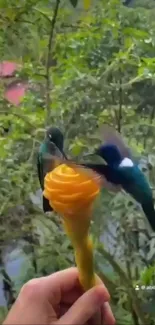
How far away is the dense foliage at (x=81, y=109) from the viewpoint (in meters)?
1.06

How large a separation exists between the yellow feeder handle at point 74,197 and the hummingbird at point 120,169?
0.02 meters

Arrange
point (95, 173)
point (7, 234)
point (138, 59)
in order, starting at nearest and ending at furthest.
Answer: point (95, 173), point (138, 59), point (7, 234)

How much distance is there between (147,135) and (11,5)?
341mm

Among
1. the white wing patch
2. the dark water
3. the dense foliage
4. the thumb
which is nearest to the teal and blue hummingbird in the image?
the white wing patch

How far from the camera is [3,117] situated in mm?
1166

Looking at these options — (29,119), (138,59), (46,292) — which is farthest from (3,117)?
(46,292)

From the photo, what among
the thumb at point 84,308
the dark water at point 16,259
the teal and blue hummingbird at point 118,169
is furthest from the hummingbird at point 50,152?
the dark water at point 16,259

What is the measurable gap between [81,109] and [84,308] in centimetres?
45

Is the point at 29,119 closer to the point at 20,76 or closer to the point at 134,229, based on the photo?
the point at 20,76

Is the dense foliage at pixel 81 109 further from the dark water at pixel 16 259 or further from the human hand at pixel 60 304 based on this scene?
the human hand at pixel 60 304

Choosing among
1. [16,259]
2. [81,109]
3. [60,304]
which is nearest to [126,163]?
[60,304]

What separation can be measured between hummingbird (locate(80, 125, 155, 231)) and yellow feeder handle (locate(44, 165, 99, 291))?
22 millimetres

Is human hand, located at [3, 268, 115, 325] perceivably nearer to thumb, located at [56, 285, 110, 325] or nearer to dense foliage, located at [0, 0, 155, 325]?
thumb, located at [56, 285, 110, 325]

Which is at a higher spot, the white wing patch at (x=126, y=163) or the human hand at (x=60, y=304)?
the white wing patch at (x=126, y=163)
